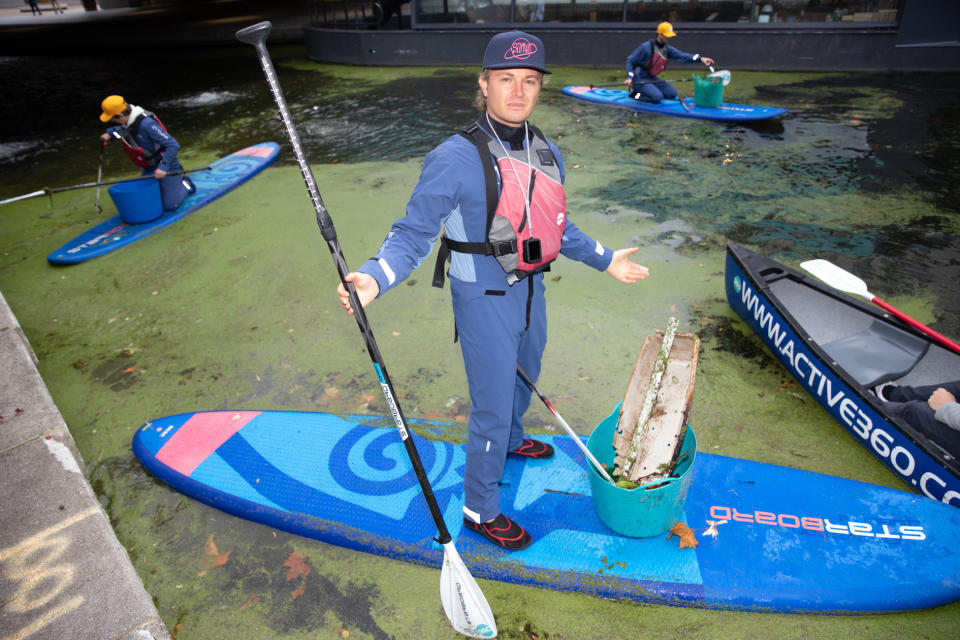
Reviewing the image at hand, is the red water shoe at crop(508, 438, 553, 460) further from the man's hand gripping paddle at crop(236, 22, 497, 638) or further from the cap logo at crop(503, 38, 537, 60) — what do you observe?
the cap logo at crop(503, 38, 537, 60)

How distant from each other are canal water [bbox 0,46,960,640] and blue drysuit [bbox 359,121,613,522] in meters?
0.84

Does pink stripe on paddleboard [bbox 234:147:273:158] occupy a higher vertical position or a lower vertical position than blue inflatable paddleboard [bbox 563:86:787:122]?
lower

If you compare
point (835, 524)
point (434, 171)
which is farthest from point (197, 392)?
point (835, 524)

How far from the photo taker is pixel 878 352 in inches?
176

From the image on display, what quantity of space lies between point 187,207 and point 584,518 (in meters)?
7.11

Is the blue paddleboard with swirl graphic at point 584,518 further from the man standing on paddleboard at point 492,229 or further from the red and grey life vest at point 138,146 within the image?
the red and grey life vest at point 138,146

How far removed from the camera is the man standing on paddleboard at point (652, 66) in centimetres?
1116

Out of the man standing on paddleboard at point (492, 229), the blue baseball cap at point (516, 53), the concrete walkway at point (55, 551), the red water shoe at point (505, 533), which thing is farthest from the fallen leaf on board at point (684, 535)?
the concrete walkway at point (55, 551)

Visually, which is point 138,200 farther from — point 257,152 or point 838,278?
point 838,278

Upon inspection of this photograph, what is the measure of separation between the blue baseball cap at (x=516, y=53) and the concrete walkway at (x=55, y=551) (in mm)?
3046

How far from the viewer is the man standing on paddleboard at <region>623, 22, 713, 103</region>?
11.2 m

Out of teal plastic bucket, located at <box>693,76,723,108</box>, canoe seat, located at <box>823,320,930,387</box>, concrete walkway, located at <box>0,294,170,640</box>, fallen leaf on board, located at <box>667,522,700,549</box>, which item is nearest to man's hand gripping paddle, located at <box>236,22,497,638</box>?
fallen leaf on board, located at <box>667,522,700,549</box>

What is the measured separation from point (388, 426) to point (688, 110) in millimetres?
9335

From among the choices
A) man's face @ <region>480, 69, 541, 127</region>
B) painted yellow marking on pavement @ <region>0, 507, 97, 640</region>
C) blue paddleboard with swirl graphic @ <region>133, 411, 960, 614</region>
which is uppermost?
man's face @ <region>480, 69, 541, 127</region>
